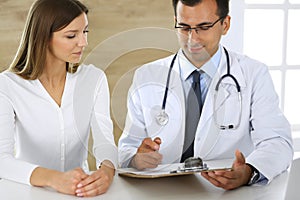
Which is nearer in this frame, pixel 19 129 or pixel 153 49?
pixel 153 49

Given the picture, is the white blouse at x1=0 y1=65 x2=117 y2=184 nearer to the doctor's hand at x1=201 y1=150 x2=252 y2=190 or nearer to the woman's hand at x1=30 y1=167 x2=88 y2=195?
the woman's hand at x1=30 y1=167 x2=88 y2=195

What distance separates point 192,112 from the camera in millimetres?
1666

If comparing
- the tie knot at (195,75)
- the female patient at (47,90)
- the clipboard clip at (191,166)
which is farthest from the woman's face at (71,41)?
the clipboard clip at (191,166)

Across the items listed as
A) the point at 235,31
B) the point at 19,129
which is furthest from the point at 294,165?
the point at 235,31

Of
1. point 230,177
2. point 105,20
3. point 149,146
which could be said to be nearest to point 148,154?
point 149,146

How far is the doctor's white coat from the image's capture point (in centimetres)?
163

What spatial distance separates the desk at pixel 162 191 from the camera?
155cm

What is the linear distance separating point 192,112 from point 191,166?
167 mm

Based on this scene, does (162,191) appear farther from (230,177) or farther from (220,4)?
(220,4)

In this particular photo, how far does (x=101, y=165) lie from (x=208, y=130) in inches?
13.4

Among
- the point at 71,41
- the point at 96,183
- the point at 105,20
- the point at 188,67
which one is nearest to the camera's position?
the point at 96,183

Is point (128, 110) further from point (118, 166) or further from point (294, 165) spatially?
point (294, 165)

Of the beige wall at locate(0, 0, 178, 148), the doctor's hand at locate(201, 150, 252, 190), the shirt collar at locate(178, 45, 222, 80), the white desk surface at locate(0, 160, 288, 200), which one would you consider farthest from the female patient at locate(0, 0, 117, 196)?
the doctor's hand at locate(201, 150, 252, 190)

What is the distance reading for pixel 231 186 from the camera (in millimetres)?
1607
